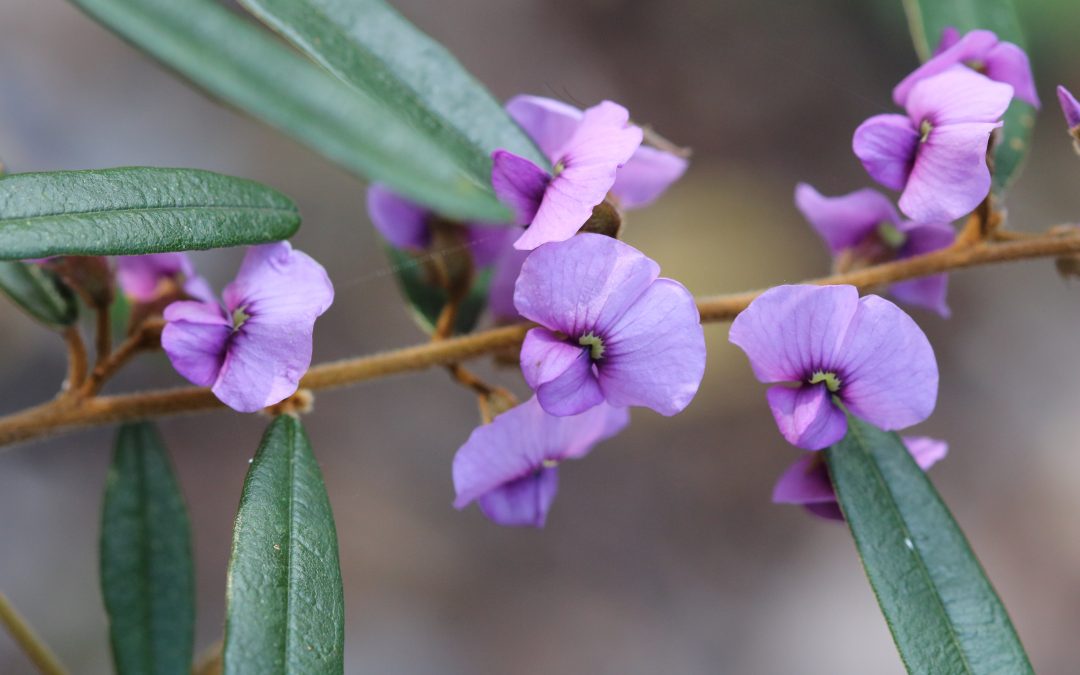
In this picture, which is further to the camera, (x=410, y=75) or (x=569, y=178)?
(x=410, y=75)

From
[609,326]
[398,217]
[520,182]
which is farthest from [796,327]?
[398,217]

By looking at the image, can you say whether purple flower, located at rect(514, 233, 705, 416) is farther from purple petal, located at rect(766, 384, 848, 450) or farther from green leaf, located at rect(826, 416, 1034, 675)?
green leaf, located at rect(826, 416, 1034, 675)

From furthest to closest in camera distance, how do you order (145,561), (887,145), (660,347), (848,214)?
(145,561) < (848,214) < (887,145) < (660,347)

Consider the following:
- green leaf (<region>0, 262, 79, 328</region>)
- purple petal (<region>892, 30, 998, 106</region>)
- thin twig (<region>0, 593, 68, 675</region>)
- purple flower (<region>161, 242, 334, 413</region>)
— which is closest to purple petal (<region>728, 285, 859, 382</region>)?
purple petal (<region>892, 30, 998, 106</region>)

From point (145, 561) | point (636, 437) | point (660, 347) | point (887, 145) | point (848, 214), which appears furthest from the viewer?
point (636, 437)

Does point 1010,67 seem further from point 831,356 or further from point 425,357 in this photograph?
point 425,357

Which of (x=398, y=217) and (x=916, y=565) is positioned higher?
(x=398, y=217)

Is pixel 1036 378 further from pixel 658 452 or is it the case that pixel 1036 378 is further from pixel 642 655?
pixel 642 655
